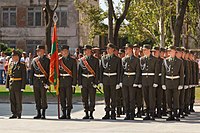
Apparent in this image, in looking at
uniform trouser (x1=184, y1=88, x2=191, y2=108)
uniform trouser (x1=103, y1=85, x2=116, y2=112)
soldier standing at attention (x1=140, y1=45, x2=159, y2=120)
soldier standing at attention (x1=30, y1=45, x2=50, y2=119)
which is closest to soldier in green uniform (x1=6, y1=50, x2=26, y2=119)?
soldier standing at attention (x1=30, y1=45, x2=50, y2=119)

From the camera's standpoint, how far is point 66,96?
56.7 ft

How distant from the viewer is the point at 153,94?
17.1 m

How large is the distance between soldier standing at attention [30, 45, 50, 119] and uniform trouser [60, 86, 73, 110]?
444mm

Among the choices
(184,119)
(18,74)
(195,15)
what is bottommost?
(184,119)

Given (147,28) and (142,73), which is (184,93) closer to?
(142,73)

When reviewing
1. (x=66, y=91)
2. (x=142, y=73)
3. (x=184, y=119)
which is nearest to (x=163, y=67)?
(x=142, y=73)

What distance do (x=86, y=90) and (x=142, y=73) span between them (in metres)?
1.62

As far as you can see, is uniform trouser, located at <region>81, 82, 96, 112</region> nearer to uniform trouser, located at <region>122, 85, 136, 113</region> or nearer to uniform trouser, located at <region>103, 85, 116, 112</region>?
uniform trouser, located at <region>103, 85, 116, 112</region>

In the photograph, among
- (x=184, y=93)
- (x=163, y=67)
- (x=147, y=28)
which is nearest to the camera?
(x=163, y=67)

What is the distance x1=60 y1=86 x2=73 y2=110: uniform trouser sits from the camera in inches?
675

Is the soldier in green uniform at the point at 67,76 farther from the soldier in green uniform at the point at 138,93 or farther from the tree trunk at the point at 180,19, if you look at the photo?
the tree trunk at the point at 180,19

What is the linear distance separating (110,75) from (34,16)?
3544cm

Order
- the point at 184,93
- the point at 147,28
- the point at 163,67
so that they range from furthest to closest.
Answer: the point at 147,28
the point at 184,93
the point at 163,67

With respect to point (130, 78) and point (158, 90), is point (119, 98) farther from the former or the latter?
point (130, 78)
